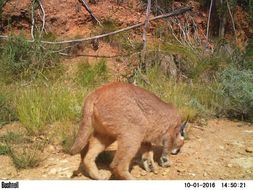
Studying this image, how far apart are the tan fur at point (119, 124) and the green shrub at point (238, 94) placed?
2.49m

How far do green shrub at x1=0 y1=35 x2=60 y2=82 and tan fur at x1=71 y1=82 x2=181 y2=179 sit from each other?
3.98 meters

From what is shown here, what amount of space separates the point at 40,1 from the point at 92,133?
6790 mm

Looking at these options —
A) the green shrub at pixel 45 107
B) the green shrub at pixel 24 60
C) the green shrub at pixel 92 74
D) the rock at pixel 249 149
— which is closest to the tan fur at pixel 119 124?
the rock at pixel 249 149

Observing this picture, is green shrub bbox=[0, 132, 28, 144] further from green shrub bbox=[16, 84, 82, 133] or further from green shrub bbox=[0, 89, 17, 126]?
green shrub bbox=[0, 89, 17, 126]

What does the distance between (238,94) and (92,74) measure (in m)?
3.31

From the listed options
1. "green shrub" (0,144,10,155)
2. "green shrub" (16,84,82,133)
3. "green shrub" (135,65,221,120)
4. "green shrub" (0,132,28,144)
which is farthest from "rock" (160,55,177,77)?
"green shrub" (0,144,10,155)

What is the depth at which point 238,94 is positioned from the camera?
8.77m

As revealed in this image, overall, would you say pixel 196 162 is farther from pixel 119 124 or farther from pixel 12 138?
pixel 12 138

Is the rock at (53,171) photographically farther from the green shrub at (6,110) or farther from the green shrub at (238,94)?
the green shrub at (238,94)

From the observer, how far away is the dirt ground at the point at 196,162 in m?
6.31

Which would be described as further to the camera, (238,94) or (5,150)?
(238,94)

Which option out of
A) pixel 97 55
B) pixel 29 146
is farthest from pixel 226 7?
pixel 29 146

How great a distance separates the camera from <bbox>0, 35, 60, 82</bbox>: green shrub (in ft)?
33.0

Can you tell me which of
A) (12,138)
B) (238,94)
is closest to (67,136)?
(12,138)
